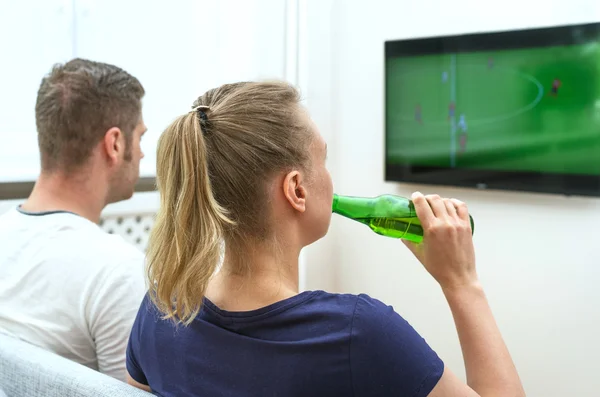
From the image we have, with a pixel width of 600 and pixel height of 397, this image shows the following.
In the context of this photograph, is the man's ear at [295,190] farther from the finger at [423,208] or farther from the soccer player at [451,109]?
the soccer player at [451,109]

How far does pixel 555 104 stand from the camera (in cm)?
293

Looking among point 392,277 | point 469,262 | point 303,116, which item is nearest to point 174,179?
point 303,116

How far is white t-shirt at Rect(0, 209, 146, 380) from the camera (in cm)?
152

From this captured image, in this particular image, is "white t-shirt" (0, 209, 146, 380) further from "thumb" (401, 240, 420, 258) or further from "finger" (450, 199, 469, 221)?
"finger" (450, 199, 469, 221)

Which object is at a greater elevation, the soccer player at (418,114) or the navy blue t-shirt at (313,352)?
the soccer player at (418,114)

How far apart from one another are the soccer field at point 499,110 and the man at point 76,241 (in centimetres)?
182

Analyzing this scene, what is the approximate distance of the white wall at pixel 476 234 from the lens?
2947 millimetres

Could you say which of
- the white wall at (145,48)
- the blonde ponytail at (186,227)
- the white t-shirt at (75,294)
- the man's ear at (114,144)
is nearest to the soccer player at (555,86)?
the white wall at (145,48)

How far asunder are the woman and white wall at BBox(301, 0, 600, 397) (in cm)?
196

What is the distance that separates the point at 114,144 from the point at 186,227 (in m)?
0.87

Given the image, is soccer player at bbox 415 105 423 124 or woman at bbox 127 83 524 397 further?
soccer player at bbox 415 105 423 124

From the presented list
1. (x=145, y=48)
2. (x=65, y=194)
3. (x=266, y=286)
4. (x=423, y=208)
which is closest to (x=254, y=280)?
(x=266, y=286)

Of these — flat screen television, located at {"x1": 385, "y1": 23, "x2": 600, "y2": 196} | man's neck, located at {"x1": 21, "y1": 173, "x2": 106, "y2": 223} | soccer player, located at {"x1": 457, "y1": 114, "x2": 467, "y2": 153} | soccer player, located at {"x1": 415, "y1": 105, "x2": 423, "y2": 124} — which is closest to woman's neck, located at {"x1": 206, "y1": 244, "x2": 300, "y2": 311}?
man's neck, located at {"x1": 21, "y1": 173, "x2": 106, "y2": 223}

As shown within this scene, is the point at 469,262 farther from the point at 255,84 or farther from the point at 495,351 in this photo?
the point at 255,84
